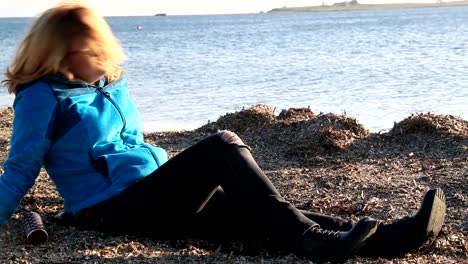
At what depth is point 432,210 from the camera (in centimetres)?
369

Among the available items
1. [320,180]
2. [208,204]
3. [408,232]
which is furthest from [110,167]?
[320,180]

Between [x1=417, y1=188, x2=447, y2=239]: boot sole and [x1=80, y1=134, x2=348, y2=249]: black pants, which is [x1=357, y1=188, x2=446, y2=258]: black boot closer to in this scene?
[x1=417, y1=188, x2=447, y2=239]: boot sole

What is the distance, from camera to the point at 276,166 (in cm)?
668

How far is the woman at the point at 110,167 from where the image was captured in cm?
379

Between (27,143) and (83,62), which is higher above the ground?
(83,62)

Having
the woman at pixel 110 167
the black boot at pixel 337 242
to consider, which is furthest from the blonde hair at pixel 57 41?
the black boot at pixel 337 242

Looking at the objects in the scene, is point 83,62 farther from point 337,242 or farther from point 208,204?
point 337,242

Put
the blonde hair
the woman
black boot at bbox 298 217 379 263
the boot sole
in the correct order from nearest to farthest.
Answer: black boot at bbox 298 217 379 263 → the boot sole → the woman → the blonde hair

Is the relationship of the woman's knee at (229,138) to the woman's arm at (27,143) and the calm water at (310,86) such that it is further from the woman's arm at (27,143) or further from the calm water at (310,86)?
the calm water at (310,86)

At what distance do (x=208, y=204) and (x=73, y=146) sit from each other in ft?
2.67

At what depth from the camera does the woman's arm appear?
3996mm

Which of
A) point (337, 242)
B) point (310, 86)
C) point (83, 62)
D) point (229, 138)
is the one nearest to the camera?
point (337, 242)

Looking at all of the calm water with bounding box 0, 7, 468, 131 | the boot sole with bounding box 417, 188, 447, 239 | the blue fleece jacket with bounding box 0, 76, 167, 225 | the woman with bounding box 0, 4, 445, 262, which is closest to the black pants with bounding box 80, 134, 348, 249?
the woman with bounding box 0, 4, 445, 262

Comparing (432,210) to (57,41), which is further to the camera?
(57,41)
